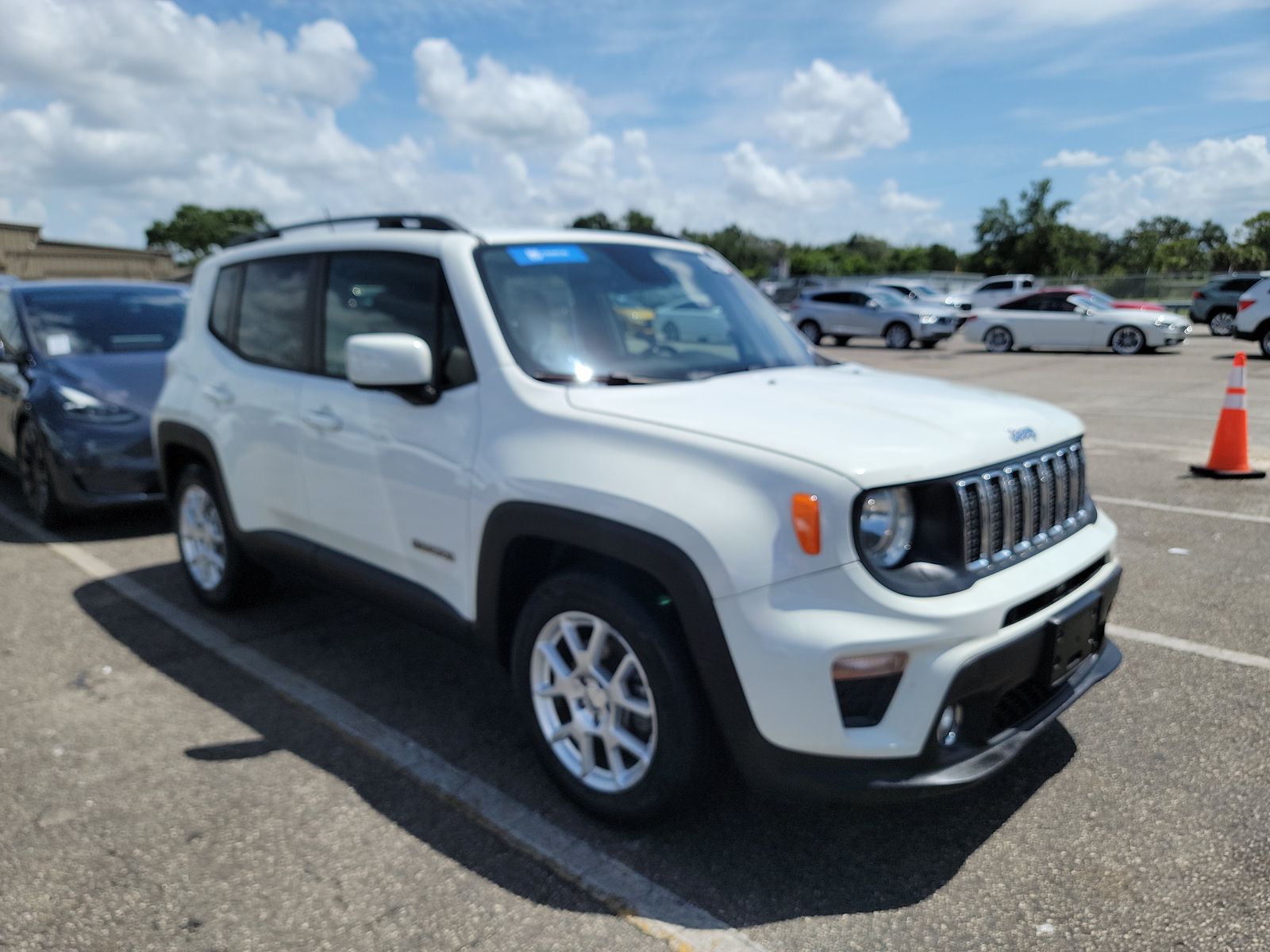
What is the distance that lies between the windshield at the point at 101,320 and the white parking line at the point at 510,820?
3.38 m

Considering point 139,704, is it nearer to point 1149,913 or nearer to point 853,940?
point 853,940

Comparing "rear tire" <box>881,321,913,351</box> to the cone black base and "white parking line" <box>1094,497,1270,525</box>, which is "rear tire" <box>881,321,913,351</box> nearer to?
the cone black base

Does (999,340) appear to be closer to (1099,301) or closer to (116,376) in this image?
(1099,301)

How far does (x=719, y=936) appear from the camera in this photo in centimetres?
249

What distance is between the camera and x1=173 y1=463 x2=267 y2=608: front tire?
4.75 meters

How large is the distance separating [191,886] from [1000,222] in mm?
78076

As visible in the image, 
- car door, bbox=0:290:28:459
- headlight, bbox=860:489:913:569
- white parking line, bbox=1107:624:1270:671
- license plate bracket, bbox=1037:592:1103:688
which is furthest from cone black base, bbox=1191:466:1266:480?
car door, bbox=0:290:28:459

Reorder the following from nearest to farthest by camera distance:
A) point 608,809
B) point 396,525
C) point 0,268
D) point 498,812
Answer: point 608,809 → point 498,812 → point 396,525 → point 0,268

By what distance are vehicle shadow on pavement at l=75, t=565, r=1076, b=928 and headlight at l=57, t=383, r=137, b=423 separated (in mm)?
2518

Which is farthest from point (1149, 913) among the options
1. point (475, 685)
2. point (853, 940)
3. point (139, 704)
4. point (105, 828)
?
point (139, 704)

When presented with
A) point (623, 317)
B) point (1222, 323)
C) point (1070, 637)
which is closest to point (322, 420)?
point (623, 317)

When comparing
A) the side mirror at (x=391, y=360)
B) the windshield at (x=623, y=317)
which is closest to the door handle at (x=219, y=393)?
the side mirror at (x=391, y=360)

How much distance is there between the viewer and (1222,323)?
26328mm

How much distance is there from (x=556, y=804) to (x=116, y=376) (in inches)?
210
